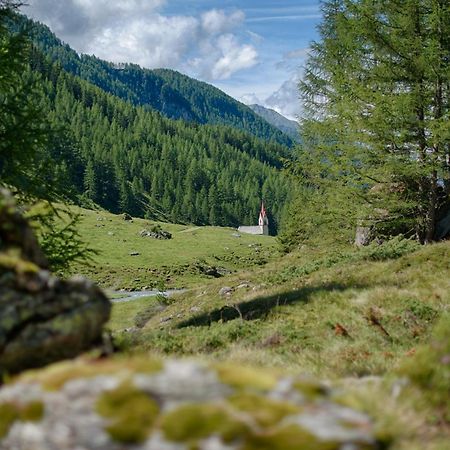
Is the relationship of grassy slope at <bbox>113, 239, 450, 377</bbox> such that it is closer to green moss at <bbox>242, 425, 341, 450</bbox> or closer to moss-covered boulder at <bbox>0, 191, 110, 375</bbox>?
moss-covered boulder at <bbox>0, 191, 110, 375</bbox>

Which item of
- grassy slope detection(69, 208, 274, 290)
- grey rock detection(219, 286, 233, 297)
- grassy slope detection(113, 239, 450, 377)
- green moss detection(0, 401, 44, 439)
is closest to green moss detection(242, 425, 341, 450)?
green moss detection(0, 401, 44, 439)

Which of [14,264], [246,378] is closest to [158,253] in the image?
[14,264]

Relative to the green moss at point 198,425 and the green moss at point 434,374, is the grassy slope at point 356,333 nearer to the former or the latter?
the green moss at point 434,374

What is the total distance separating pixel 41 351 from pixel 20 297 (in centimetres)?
55

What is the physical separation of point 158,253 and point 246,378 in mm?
83946

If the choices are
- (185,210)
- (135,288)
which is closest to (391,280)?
(135,288)

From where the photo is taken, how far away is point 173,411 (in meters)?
3.25

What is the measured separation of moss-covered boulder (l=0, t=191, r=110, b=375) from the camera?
4.33 metres

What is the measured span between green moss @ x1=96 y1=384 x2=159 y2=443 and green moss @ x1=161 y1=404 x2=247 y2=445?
4.9 inches

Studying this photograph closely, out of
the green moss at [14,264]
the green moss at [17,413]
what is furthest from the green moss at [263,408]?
the green moss at [14,264]

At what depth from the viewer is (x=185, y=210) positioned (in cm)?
18538

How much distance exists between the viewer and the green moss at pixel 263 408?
10.6 feet

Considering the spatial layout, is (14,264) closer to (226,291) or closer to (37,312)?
(37,312)

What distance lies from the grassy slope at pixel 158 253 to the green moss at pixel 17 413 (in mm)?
46946
